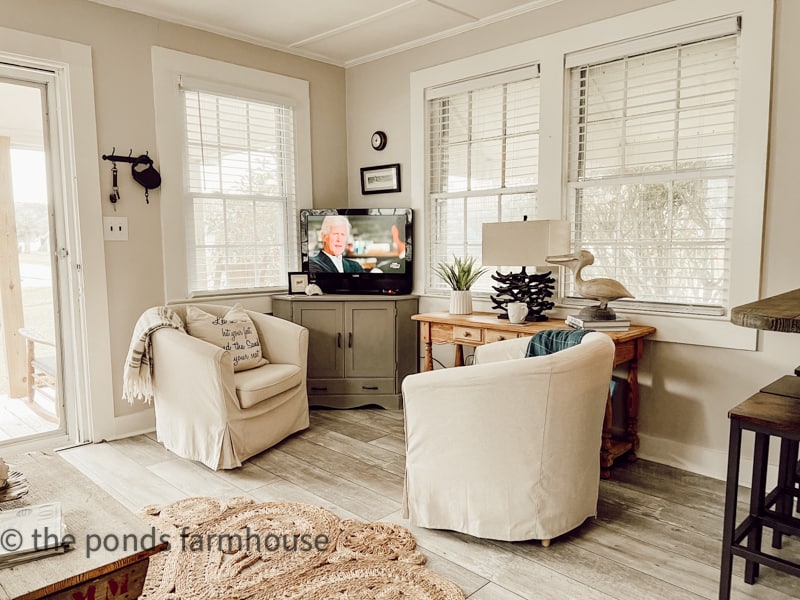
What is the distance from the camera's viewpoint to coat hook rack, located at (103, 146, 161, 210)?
11.5ft

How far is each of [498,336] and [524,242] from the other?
55cm

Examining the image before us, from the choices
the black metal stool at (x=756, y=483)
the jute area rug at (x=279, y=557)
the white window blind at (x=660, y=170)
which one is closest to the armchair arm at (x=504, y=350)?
the white window blind at (x=660, y=170)

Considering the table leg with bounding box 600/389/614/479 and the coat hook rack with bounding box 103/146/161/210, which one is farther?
the coat hook rack with bounding box 103/146/161/210

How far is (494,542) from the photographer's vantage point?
2.38 m

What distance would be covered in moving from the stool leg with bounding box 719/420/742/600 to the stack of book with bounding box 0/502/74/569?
6.27 ft

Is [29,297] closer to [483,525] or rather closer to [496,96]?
[483,525]

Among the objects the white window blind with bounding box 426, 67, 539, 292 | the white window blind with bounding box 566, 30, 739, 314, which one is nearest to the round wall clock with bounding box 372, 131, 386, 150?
the white window blind with bounding box 426, 67, 539, 292

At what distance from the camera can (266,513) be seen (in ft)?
8.47

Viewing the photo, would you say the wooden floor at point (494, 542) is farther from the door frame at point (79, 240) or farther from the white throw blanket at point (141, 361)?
the white throw blanket at point (141, 361)

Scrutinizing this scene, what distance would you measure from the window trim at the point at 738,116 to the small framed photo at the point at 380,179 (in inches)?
36.4

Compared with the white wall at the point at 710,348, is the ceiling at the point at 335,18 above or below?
above

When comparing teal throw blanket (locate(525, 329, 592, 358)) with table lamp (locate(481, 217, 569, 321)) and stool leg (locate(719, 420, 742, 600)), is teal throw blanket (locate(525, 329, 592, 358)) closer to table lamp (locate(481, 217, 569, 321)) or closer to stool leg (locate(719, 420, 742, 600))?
table lamp (locate(481, 217, 569, 321))

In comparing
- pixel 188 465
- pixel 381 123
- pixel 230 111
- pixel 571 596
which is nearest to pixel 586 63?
pixel 381 123

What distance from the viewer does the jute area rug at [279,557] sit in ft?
6.64
